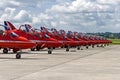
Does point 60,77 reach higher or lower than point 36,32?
lower

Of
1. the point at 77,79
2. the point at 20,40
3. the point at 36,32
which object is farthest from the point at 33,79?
the point at 36,32

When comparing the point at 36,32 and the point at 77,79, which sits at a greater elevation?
the point at 36,32

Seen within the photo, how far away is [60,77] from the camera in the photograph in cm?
1502

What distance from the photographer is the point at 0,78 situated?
14.5 meters

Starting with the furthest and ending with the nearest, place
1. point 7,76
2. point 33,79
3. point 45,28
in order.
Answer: point 45,28
point 7,76
point 33,79

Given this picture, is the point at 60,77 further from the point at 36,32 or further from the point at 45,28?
the point at 45,28

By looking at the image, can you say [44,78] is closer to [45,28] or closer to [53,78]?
[53,78]

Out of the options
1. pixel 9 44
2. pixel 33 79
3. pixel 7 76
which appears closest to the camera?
pixel 33 79

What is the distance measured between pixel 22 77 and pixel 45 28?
107ft

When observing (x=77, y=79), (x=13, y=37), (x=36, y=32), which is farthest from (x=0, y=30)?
(x=77, y=79)

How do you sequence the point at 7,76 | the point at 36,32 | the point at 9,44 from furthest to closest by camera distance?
the point at 36,32 → the point at 9,44 → the point at 7,76

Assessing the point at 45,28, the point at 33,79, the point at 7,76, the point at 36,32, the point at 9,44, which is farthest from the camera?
the point at 45,28

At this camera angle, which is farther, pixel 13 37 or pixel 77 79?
pixel 13 37

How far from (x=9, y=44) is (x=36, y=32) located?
1358cm
